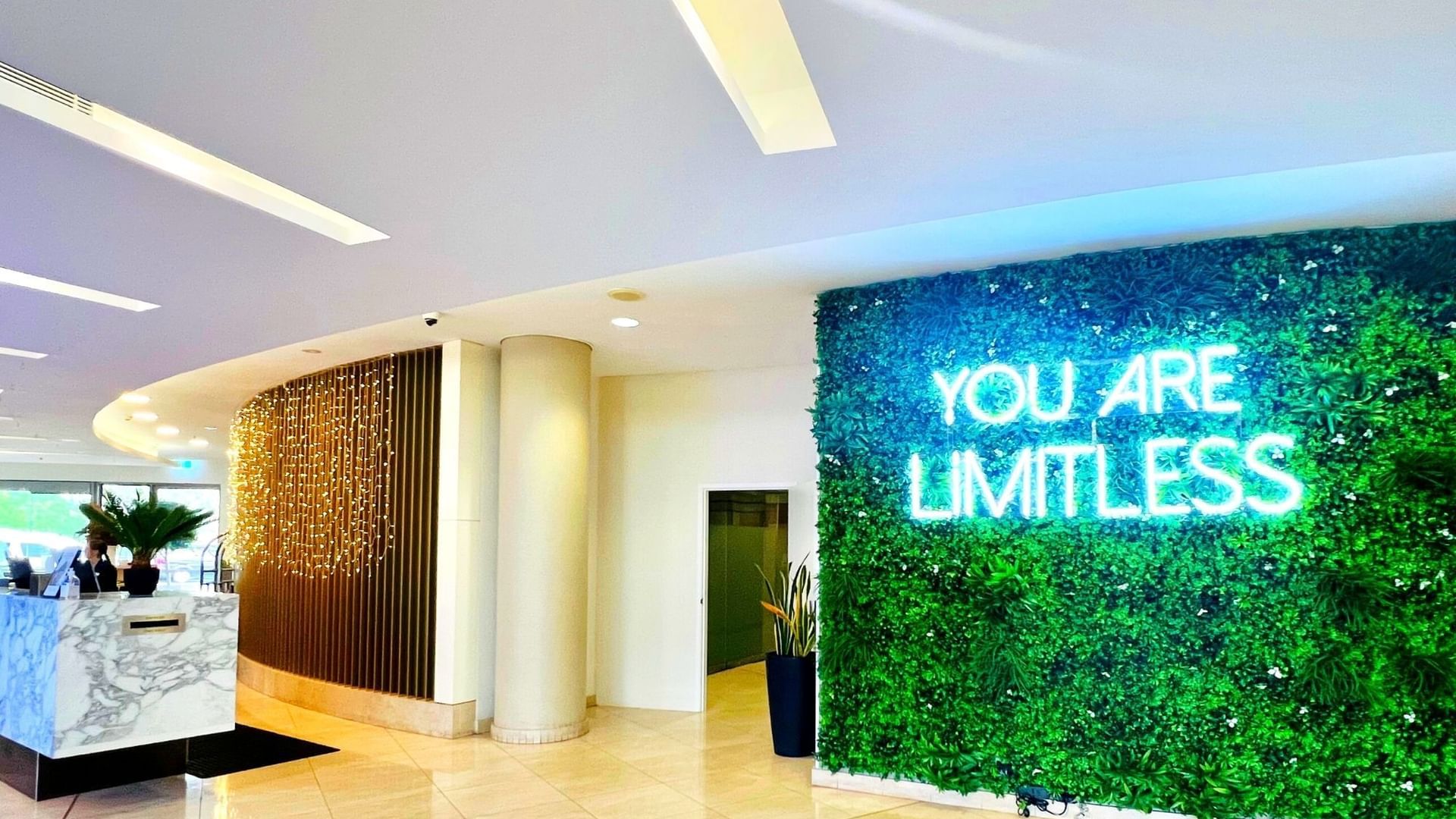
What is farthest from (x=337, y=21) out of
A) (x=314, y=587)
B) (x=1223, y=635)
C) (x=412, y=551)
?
(x=314, y=587)

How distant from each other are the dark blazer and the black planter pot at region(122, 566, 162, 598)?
6.8 inches

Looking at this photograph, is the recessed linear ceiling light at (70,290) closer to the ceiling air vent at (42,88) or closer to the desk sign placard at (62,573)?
the desk sign placard at (62,573)

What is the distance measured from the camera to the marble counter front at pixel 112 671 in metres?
5.42

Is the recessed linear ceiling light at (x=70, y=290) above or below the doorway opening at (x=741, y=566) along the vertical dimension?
above

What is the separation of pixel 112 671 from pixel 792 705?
4.25 meters

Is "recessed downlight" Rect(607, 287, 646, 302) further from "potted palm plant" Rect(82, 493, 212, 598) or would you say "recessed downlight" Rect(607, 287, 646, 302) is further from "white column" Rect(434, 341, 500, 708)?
"potted palm plant" Rect(82, 493, 212, 598)

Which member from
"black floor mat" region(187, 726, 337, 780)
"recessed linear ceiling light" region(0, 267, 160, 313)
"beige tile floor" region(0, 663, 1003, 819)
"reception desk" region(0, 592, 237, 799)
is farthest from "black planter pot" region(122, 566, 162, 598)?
"recessed linear ceiling light" region(0, 267, 160, 313)

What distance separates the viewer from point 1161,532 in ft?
16.6

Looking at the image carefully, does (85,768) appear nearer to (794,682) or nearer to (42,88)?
(794,682)

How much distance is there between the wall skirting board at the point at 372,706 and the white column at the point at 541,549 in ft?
1.04

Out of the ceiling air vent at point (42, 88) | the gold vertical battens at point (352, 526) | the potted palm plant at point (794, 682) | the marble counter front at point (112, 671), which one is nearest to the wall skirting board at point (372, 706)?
the gold vertical battens at point (352, 526)

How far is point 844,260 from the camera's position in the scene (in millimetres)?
5465

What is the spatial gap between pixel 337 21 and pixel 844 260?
144 inches

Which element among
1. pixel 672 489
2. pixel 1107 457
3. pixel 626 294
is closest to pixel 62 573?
pixel 626 294
